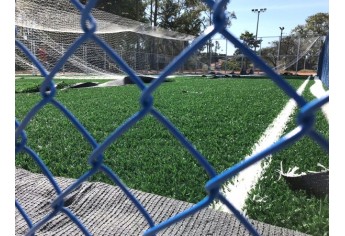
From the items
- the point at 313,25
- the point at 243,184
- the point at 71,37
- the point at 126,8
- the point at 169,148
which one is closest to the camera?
the point at 243,184

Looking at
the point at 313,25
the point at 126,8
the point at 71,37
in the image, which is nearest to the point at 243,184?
the point at 71,37

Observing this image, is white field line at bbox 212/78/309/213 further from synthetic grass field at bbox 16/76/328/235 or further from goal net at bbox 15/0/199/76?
goal net at bbox 15/0/199/76

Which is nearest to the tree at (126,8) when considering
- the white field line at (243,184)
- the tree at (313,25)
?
the tree at (313,25)

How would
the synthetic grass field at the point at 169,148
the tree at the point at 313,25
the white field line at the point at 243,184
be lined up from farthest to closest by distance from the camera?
1. the tree at the point at 313,25
2. the synthetic grass field at the point at 169,148
3. the white field line at the point at 243,184

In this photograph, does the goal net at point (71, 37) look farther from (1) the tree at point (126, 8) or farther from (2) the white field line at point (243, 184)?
(1) the tree at point (126, 8)

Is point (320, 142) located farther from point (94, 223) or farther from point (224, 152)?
point (224, 152)

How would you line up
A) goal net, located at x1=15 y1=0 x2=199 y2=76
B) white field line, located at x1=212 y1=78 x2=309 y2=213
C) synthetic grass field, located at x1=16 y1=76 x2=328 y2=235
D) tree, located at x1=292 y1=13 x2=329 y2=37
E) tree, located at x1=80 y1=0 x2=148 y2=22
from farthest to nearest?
tree, located at x1=292 y1=13 x2=329 y2=37 < tree, located at x1=80 y1=0 x2=148 y2=22 < goal net, located at x1=15 y1=0 x2=199 y2=76 < synthetic grass field, located at x1=16 y1=76 x2=328 y2=235 < white field line, located at x1=212 y1=78 x2=309 y2=213

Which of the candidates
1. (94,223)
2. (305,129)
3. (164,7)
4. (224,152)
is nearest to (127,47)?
(164,7)

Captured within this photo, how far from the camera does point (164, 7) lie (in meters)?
36.0

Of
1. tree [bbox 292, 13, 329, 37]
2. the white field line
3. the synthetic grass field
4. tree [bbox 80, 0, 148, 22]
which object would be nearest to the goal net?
the synthetic grass field

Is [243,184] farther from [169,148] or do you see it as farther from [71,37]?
[71,37]

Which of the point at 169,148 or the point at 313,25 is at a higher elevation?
the point at 313,25

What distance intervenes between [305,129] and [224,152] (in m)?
3.21

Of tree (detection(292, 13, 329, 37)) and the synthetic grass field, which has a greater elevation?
tree (detection(292, 13, 329, 37))
